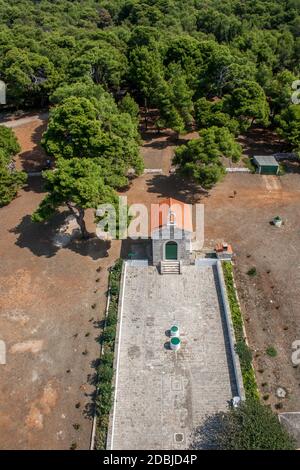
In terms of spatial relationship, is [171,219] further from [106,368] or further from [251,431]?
[251,431]

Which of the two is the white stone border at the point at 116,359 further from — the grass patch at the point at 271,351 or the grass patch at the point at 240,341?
the grass patch at the point at 271,351

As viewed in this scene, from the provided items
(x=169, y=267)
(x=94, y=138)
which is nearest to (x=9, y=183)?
(x=94, y=138)

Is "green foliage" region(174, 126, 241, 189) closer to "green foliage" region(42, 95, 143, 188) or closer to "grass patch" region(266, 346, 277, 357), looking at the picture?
"green foliage" region(42, 95, 143, 188)

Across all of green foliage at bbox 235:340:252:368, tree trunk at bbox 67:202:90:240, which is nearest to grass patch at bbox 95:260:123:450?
tree trunk at bbox 67:202:90:240

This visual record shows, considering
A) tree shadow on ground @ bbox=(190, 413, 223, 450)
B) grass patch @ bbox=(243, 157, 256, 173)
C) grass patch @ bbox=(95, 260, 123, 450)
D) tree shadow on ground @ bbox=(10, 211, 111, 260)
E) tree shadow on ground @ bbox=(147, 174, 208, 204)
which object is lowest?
tree shadow on ground @ bbox=(190, 413, 223, 450)

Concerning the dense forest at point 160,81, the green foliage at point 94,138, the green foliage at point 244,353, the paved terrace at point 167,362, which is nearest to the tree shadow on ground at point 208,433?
the paved terrace at point 167,362
